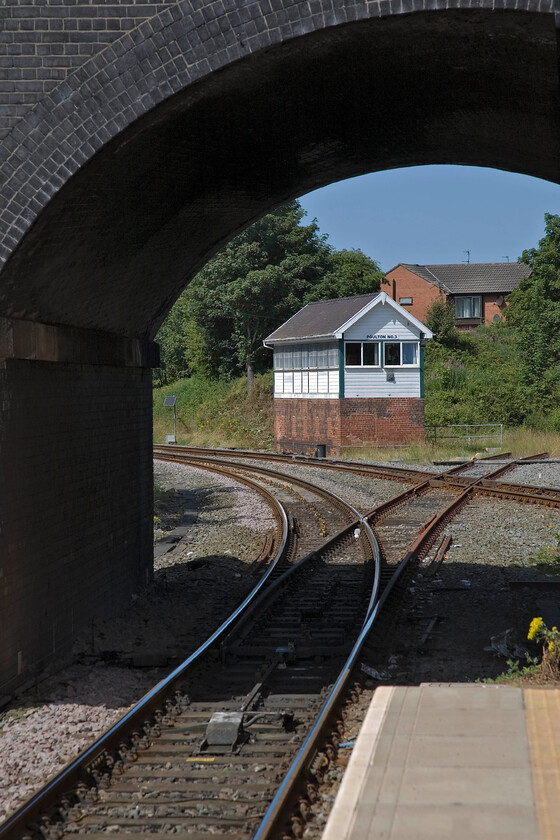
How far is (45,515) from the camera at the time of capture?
8.80 m

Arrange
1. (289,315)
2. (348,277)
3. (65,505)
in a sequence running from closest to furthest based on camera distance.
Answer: (65,505) → (289,315) → (348,277)

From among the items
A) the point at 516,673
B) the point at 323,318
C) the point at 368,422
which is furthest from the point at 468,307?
the point at 516,673

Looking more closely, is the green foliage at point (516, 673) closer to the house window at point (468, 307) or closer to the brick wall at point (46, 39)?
the brick wall at point (46, 39)

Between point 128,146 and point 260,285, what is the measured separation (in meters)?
44.9

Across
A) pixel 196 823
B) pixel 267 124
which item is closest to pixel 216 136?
pixel 267 124

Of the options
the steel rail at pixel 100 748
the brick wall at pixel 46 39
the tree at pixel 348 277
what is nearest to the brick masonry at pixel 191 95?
the brick wall at pixel 46 39

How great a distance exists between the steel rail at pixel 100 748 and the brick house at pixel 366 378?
28.5 metres

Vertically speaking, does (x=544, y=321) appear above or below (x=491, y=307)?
below

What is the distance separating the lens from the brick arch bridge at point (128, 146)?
7039mm

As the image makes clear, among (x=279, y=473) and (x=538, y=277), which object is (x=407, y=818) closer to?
(x=279, y=473)

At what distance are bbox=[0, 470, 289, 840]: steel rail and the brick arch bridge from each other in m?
1.45

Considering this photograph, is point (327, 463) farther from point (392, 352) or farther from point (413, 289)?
point (413, 289)

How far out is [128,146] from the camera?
7688 mm

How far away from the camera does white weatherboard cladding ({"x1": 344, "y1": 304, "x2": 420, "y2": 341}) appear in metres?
38.7
